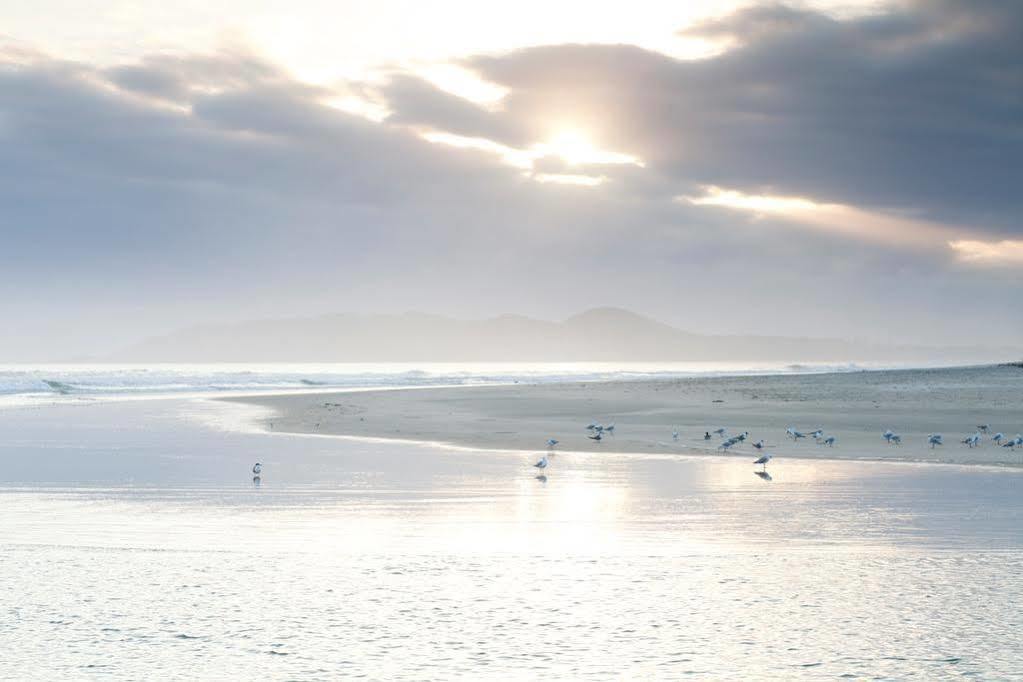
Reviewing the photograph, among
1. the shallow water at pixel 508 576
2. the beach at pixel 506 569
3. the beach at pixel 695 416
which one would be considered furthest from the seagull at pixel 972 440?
the shallow water at pixel 508 576

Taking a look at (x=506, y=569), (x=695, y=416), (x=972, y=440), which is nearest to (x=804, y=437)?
(x=972, y=440)

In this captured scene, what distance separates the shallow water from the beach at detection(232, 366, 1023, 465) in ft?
24.0

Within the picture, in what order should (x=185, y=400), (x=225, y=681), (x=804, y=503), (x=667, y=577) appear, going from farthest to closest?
(x=185, y=400) → (x=804, y=503) → (x=667, y=577) → (x=225, y=681)

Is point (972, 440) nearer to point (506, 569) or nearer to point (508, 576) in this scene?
point (506, 569)

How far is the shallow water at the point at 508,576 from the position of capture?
8258mm

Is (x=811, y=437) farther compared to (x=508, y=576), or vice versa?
(x=811, y=437)

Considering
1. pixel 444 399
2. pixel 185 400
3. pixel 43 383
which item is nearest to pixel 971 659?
pixel 444 399

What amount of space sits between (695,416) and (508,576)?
28.2 metres

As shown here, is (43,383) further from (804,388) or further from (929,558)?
(929,558)

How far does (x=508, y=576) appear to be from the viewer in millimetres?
11102

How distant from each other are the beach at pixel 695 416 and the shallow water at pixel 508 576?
7.33 metres

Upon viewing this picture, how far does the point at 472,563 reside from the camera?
464 inches

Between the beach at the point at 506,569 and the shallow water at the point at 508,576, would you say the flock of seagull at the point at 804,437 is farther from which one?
the shallow water at the point at 508,576

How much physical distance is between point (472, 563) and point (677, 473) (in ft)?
34.4
